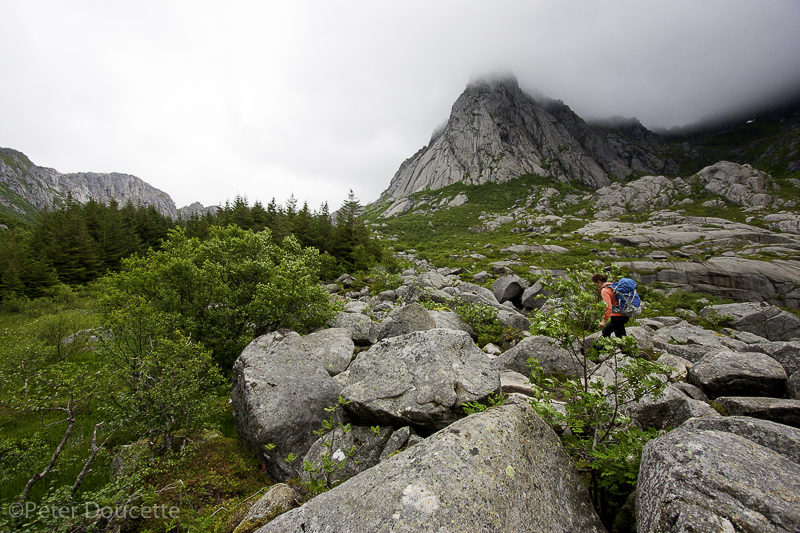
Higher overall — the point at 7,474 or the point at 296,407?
the point at 7,474

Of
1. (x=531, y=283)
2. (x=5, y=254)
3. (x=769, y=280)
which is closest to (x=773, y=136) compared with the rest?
(x=769, y=280)

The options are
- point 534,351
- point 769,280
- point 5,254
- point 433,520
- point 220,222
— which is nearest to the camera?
point 433,520

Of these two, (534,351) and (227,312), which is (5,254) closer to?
(227,312)

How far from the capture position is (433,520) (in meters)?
3.09

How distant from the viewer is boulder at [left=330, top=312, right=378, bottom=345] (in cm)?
1330

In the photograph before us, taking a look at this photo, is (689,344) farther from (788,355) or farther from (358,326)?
(358,326)

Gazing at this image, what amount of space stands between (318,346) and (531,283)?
925 inches

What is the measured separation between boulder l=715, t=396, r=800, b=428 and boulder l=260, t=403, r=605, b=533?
18.0 feet

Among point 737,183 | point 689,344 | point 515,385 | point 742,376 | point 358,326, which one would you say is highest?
point 358,326

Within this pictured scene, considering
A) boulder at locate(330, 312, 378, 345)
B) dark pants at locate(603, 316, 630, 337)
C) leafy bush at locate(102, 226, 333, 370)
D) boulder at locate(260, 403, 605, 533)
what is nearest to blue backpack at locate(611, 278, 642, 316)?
dark pants at locate(603, 316, 630, 337)

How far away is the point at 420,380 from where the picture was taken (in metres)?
6.87

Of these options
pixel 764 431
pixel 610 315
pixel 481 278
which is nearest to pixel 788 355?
pixel 610 315

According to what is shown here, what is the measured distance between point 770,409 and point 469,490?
7581 millimetres

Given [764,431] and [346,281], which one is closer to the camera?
[764,431]
